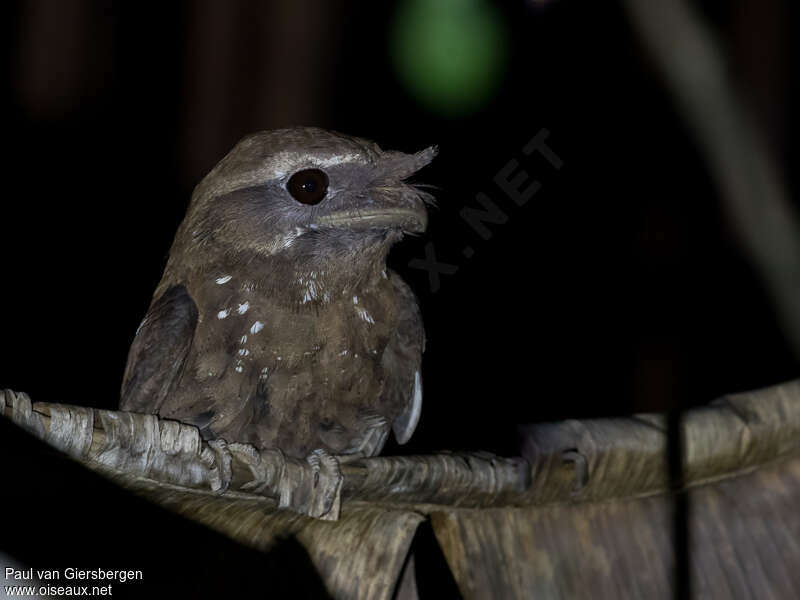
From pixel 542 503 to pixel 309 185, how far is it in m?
0.95

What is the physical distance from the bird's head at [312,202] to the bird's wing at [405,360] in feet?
0.69

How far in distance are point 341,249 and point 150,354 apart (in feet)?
1.76

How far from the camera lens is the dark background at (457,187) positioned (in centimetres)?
372

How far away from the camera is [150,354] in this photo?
2.34m

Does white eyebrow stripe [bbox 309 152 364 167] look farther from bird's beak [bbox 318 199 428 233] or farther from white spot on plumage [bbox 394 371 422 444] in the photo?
white spot on plumage [bbox 394 371 422 444]

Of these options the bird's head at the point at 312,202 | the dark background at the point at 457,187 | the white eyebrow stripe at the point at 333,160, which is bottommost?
the dark background at the point at 457,187

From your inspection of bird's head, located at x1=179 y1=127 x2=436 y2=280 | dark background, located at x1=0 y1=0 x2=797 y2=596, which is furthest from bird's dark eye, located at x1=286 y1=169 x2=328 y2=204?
dark background, located at x1=0 y1=0 x2=797 y2=596

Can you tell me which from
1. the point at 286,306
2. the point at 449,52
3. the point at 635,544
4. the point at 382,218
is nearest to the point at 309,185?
the point at 382,218

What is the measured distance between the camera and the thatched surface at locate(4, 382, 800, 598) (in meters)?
1.50

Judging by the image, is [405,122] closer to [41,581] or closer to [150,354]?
[150,354]

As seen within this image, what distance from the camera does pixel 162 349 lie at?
232 cm

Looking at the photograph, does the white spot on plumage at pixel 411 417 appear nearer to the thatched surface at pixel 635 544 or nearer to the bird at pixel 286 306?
the bird at pixel 286 306

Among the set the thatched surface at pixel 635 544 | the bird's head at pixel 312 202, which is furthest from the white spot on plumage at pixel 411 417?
the thatched surface at pixel 635 544

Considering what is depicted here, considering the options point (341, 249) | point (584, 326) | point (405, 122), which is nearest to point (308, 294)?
point (341, 249)
